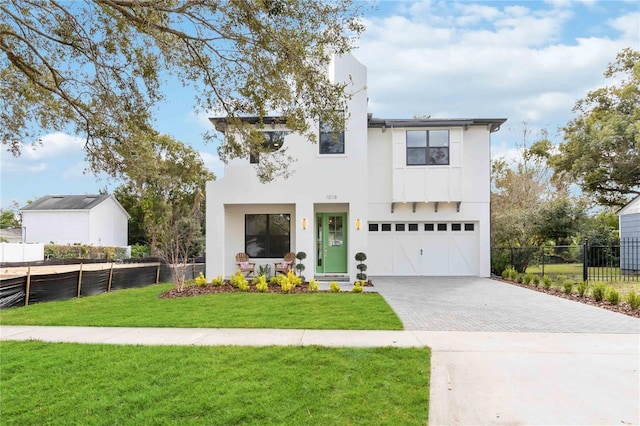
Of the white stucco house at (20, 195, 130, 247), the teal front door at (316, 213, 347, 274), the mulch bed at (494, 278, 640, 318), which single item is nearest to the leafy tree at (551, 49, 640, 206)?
the mulch bed at (494, 278, 640, 318)

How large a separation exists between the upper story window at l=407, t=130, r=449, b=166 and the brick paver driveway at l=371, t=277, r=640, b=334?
5.12 meters

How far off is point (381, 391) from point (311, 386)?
0.75m

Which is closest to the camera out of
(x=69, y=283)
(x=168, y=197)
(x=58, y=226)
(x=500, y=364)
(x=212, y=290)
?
(x=500, y=364)

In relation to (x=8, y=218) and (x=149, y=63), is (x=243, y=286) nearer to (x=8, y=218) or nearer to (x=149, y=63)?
(x=149, y=63)

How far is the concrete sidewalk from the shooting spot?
160 inches

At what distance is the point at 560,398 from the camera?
435 cm

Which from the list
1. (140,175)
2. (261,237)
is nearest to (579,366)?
(140,175)

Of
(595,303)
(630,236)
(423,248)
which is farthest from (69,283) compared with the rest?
(630,236)

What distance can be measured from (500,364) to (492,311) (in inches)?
163

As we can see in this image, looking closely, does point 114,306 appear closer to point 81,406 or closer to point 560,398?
point 81,406

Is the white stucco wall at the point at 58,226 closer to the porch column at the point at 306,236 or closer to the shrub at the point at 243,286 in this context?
the porch column at the point at 306,236

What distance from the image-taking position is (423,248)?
17234 mm

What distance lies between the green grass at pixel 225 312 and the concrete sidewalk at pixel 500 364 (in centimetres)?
44

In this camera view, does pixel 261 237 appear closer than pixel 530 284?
No
